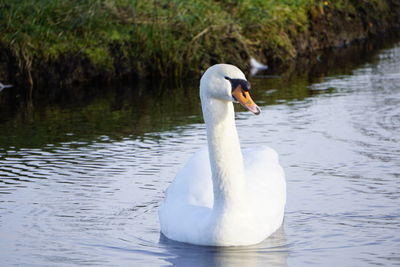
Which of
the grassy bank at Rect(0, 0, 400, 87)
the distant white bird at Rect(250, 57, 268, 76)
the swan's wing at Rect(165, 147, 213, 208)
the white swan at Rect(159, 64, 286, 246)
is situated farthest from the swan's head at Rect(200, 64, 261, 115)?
the distant white bird at Rect(250, 57, 268, 76)

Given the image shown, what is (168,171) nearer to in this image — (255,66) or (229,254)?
(229,254)

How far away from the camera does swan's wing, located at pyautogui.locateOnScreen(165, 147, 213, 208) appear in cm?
804

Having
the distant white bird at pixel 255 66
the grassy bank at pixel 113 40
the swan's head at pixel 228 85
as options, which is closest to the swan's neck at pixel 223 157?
the swan's head at pixel 228 85

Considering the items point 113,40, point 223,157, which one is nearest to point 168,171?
point 223,157

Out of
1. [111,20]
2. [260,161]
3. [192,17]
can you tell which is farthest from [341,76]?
[260,161]

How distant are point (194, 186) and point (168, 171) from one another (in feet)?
7.59

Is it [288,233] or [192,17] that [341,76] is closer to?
[192,17]

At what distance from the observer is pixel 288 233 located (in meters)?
8.14

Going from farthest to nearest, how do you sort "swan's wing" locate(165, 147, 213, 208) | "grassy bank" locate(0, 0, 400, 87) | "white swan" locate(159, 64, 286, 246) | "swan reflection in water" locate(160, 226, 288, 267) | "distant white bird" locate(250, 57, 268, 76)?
"distant white bird" locate(250, 57, 268, 76) < "grassy bank" locate(0, 0, 400, 87) < "swan's wing" locate(165, 147, 213, 208) < "white swan" locate(159, 64, 286, 246) < "swan reflection in water" locate(160, 226, 288, 267)

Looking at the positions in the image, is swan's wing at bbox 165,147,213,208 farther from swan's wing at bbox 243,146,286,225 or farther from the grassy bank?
the grassy bank

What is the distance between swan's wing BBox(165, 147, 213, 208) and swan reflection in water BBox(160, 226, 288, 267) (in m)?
0.36

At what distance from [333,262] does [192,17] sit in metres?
12.1

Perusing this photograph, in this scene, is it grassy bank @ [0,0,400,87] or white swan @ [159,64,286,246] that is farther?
grassy bank @ [0,0,400,87]

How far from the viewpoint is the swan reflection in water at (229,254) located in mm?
7344
